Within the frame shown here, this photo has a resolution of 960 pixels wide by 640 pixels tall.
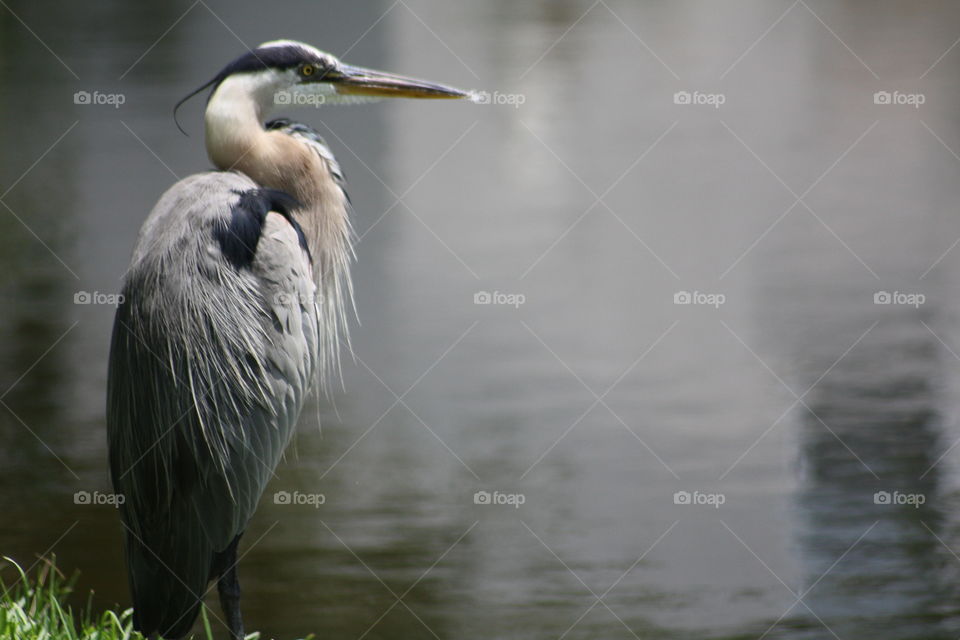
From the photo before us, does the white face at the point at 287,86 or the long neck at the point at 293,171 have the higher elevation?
the white face at the point at 287,86

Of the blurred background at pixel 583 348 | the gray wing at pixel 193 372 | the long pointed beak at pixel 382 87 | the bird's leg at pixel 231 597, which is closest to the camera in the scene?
the gray wing at pixel 193 372

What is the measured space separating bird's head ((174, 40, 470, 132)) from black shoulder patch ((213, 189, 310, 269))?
0.90 ft

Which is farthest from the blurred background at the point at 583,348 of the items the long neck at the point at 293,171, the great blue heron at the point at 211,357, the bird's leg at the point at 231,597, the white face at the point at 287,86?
the white face at the point at 287,86

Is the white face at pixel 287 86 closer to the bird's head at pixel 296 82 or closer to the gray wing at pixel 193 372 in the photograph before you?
the bird's head at pixel 296 82

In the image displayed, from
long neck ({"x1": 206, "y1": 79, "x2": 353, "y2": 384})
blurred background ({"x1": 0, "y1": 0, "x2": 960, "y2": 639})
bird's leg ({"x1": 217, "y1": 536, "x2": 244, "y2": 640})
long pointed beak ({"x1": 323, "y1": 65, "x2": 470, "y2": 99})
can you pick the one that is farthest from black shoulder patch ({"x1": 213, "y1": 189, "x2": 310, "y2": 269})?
blurred background ({"x1": 0, "y1": 0, "x2": 960, "y2": 639})

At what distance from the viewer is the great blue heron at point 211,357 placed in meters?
3.03

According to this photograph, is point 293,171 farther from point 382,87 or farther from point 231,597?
point 231,597

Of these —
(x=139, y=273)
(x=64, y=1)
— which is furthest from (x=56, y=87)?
(x=139, y=273)

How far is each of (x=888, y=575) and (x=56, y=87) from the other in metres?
10.2

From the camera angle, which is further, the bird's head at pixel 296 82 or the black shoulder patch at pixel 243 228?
the bird's head at pixel 296 82

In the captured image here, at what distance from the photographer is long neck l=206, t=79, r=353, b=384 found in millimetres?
3211

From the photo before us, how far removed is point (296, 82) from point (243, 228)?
20.3 inches

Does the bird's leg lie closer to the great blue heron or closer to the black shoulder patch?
the great blue heron

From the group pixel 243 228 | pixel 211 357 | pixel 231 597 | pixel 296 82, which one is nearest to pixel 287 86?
pixel 296 82
